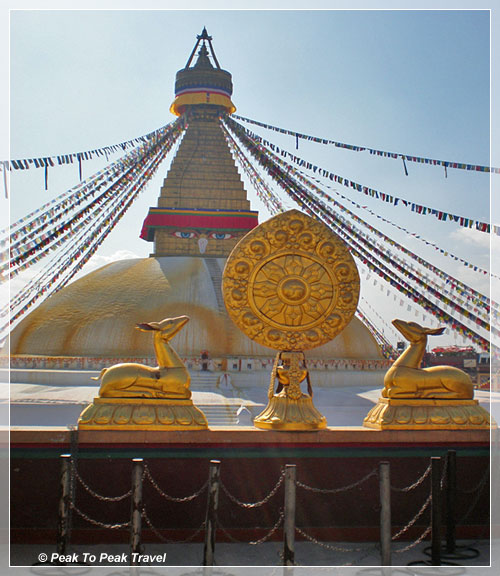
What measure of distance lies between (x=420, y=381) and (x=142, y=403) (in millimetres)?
2652

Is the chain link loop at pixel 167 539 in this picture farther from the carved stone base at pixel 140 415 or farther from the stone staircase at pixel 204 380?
the stone staircase at pixel 204 380

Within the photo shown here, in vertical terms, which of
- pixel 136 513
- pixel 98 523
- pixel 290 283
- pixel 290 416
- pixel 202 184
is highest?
pixel 202 184

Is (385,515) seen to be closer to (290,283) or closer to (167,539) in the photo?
(167,539)

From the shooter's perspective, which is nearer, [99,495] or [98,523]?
[98,523]

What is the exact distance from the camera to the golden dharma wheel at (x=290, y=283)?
6199 millimetres

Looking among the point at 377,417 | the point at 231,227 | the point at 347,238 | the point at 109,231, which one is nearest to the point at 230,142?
the point at 231,227

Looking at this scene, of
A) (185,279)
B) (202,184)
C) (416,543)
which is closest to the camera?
(416,543)

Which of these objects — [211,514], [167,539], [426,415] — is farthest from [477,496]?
[167,539]

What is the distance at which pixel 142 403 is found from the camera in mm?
5629

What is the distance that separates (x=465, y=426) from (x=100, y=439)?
11.2 feet

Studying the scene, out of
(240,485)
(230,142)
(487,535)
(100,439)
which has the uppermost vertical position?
(230,142)

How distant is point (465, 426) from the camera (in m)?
5.98

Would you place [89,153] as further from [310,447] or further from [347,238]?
[310,447]

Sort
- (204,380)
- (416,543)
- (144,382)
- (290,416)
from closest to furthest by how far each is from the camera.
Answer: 1. (416,543)
2. (144,382)
3. (290,416)
4. (204,380)
